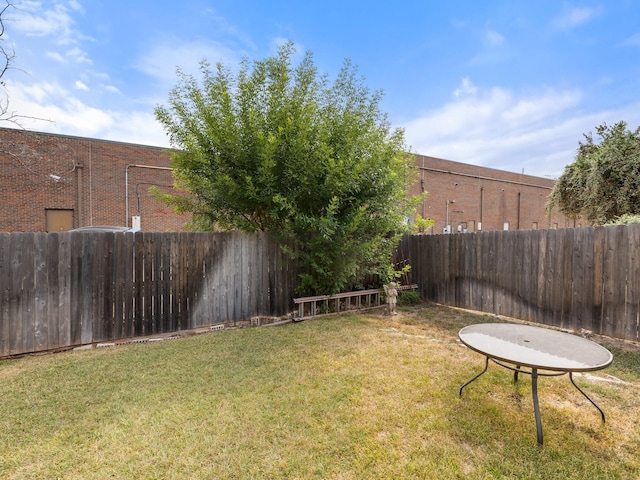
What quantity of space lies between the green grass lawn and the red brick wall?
1173 centimetres

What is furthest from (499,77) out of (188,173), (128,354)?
(128,354)

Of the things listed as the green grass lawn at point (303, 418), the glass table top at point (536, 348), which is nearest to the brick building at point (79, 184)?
the green grass lawn at point (303, 418)

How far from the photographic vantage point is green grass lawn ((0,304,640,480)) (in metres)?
1.79

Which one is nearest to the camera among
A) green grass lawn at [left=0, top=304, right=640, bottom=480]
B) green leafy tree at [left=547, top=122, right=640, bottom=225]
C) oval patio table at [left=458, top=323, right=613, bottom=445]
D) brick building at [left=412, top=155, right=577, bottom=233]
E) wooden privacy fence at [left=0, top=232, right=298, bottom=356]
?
green grass lawn at [left=0, top=304, right=640, bottom=480]

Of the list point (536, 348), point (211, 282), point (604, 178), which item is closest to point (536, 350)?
point (536, 348)

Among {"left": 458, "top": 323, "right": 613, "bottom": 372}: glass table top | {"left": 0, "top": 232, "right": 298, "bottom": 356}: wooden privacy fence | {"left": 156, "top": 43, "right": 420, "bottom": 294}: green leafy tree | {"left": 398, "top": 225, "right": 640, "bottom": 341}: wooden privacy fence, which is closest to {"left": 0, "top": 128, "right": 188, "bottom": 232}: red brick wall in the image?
{"left": 156, "top": 43, "right": 420, "bottom": 294}: green leafy tree

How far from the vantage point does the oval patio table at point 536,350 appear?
76.9 inches

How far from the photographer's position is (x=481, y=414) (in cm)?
233

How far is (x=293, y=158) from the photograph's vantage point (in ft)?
15.8

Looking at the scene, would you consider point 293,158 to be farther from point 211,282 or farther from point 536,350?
point 536,350

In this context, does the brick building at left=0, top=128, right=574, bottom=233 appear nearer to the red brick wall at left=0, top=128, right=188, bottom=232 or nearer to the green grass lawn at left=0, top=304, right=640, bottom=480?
the red brick wall at left=0, top=128, right=188, bottom=232

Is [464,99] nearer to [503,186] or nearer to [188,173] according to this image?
[188,173]

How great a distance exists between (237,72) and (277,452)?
534cm

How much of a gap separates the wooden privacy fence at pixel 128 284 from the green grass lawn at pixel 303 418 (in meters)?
0.46
